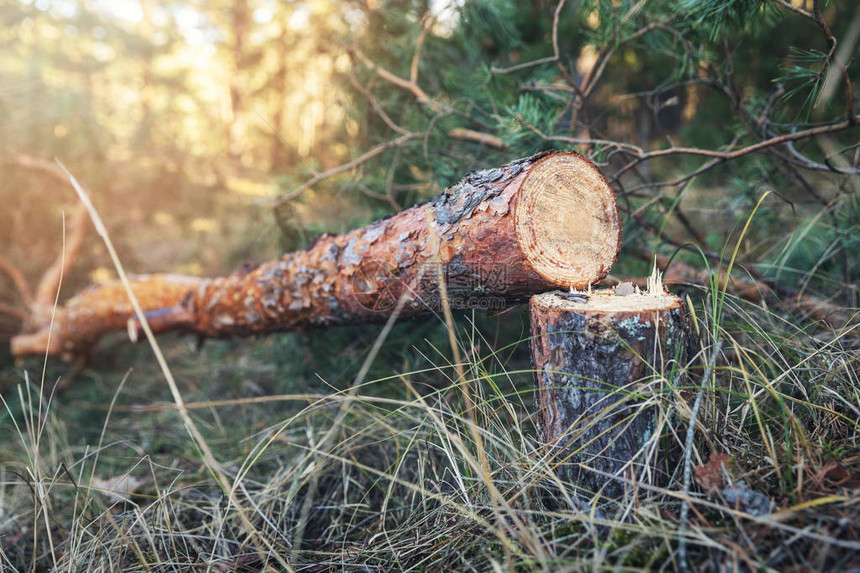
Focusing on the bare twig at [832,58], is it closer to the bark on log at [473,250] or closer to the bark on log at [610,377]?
the bark on log at [473,250]

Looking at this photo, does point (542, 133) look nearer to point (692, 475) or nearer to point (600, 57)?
point (600, 57)

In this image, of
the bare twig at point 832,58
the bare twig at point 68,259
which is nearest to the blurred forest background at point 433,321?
the bare twig at point 832,58

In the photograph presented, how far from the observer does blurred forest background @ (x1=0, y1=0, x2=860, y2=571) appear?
1.09m

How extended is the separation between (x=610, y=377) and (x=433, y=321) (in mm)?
1045

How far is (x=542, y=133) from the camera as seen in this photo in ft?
5.68

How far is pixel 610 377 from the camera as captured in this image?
1.17 metres

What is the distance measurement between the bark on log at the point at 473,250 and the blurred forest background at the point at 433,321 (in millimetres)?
219

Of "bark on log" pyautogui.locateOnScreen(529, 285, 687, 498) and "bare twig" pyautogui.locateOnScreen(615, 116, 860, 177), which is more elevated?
"bare twig" pyautogui.locateOnScreen(615, 116, 860, 177)

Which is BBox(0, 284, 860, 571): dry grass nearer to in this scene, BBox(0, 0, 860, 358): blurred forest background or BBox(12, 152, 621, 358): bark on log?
BBox(12, 152, 621, 358): bark on log

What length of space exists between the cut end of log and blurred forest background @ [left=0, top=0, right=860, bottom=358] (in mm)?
293

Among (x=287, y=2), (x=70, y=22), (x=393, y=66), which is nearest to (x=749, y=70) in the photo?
(x=393, y=66)

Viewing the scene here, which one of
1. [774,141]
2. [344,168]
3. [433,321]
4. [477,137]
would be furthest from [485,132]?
[774,141]

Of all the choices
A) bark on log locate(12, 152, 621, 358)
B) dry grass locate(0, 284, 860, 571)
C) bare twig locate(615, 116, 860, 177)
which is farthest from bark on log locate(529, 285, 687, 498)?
bare twig locate(615, 116, 860, 177)

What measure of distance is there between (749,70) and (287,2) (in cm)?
655
